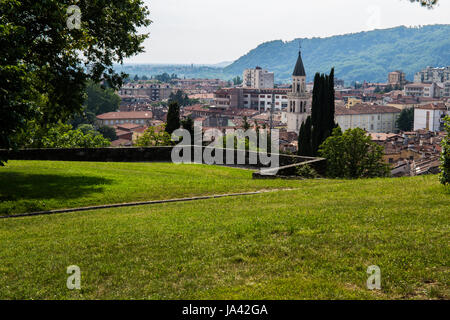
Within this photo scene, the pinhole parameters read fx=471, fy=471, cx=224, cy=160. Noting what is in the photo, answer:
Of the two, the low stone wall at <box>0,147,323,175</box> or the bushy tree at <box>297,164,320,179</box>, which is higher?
the low stone wall at <box>0,147,323,175</box>

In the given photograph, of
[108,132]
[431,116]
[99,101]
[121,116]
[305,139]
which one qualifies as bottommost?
[108,132]

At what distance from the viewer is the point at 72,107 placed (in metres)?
15.8

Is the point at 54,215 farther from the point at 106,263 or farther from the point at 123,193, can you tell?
the point at 106,263

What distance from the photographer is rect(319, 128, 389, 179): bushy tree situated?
2102cm

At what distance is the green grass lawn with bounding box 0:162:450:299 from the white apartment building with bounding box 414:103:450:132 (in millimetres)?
130546

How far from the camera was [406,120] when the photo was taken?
142125 millimetres

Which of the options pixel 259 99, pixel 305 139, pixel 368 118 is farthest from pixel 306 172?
pixel 259 99

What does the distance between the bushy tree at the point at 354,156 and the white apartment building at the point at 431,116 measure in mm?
120209

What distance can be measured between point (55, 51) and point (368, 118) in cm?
14318

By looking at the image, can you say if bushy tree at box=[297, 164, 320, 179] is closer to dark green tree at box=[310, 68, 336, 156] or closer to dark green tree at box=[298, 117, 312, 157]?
dark green tree at box=[310, 68, 336, 156]

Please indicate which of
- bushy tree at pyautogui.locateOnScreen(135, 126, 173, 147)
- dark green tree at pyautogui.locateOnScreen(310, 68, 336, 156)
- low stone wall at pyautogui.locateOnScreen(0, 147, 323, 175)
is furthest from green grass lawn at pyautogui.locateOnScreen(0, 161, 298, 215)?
dark green tree at pyautogui.locateOnScreen(310, 68, 336, 156)

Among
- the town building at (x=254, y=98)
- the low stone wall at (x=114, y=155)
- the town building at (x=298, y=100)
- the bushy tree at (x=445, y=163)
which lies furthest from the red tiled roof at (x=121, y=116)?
the bushy tree at (x=445, y=163)

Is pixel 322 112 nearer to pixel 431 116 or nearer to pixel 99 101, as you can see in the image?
pixel 431 116
